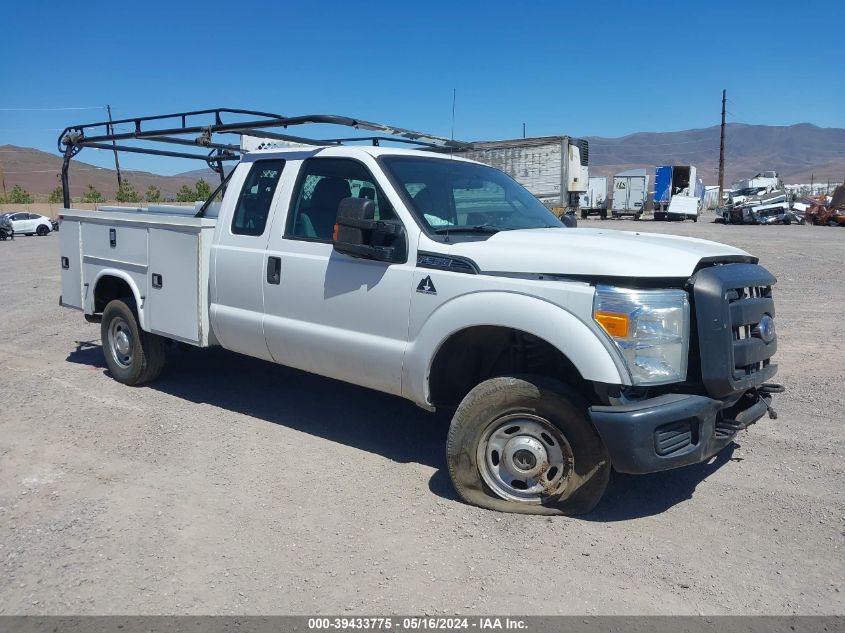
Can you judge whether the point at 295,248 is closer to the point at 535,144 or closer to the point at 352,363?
the point at 352,363

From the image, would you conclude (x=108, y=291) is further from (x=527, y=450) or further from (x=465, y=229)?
(x=527, y=450)

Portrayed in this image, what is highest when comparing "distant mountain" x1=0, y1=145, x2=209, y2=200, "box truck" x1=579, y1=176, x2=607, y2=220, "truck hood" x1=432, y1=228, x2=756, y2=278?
"distant mountain" x1=0, y1=145, x2=209, y2=200

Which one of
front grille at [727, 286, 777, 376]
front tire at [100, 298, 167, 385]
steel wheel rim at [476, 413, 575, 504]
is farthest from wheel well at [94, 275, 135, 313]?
front grille at [727, 286, 777, 376]

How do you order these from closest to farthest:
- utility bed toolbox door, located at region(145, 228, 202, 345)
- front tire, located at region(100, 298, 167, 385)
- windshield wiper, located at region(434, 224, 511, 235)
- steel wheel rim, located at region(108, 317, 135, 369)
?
1. windshield wiper, located at region(434, 224, 511, 235)
2. utility bed toolbox door, located at region(145, 228, 202, 345)
3. front tire, located at region(100, 298, 167, 385)
4. steel wheel rim, located at region(108, 317, 135, 369)

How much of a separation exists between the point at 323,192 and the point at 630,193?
4827 cm

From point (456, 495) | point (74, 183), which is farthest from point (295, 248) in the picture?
point (74, 183)

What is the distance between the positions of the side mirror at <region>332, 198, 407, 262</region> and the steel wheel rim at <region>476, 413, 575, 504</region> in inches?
48.8

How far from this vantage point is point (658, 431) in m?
3.66

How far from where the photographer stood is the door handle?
17.0ft

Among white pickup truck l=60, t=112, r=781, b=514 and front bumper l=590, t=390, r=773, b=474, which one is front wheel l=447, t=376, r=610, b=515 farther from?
front bumper l=590, t=390, r=773, b=474

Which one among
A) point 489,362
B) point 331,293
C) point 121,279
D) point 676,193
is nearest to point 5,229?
point 121,279

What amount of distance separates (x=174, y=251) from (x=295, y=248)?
136cm

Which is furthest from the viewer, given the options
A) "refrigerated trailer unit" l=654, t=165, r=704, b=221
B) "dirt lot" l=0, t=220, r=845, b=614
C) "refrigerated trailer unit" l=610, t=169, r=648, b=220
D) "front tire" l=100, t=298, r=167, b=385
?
"refrigerated trailer unit" l=610, t=169, r=648, b=220

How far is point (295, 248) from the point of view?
511cm
